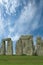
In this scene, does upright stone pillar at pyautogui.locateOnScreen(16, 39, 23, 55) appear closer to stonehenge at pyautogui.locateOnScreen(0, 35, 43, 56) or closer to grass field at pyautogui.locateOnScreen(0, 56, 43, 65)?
stonehenge at pyautogui.locateOnScreen(0, 35, 43, 56)

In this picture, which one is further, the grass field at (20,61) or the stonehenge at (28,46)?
the stonehenge at (28,46)

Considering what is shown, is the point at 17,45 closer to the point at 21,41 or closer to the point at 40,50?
the point at 21,41

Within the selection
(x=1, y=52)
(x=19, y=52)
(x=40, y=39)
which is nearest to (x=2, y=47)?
(x=1, y=52)

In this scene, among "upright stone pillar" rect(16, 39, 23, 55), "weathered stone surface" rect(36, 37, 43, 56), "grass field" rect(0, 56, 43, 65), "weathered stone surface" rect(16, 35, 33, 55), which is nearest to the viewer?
"grass field" rect(0, 56, 43, 65)

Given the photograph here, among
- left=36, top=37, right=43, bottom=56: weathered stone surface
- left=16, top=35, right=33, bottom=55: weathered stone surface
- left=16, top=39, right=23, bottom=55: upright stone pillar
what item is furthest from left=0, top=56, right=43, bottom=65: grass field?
left=16, top=39, right=23, bottom=55: upright stone pillar

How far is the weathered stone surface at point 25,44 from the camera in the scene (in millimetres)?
71438

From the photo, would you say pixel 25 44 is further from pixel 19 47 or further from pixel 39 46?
pixel 39 46

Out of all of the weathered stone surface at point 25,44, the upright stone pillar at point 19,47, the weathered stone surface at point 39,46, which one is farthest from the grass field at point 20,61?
the upright stone pillar at point 19,47

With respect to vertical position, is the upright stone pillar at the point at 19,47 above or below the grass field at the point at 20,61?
above

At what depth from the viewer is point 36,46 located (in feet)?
230

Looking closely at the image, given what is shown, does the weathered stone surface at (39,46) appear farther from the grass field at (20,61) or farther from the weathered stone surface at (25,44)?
the grass field at (20,61)

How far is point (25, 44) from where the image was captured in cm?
7250

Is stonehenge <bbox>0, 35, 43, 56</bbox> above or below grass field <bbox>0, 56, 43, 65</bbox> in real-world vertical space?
above

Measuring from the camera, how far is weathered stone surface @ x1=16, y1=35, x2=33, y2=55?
71.4m
